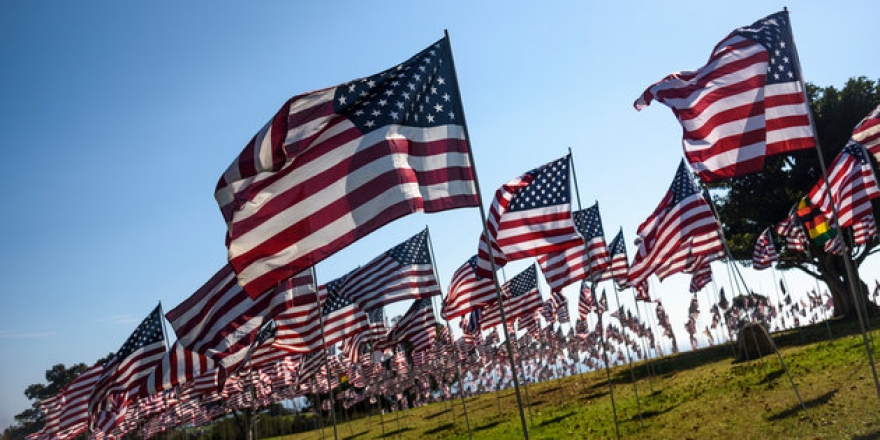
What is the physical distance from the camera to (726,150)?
42.7 feet

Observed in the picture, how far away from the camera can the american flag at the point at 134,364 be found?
23.2 m

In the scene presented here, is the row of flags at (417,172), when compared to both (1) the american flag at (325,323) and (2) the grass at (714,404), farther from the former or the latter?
(2) the grass at (714,404)

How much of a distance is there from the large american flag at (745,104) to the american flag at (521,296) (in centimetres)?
1976

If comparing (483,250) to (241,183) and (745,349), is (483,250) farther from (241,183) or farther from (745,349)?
(745,349)

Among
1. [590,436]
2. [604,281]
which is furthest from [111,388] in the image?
[604,281]

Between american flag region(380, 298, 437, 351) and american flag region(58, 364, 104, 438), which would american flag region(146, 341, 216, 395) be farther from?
american flag region(58, 364, 104, 438)

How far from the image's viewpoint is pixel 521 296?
33062 millimetres

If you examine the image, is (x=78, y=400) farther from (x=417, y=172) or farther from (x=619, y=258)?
(x=417, y=172)

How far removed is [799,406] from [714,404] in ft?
12.0

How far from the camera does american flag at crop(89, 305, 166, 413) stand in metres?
23.2

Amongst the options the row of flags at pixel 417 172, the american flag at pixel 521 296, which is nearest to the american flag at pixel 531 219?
the row of flags at pixel 417 172

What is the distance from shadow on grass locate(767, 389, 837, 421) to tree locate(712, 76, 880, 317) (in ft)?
98.4

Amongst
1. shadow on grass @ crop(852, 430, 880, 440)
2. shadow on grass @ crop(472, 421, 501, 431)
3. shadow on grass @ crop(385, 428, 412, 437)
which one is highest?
shadow on grass @ crop(852, 430, 880, 440)

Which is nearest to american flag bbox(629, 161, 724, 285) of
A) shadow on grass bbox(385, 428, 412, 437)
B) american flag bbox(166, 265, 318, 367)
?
american flag bbox(166, 265, 318, 367)
